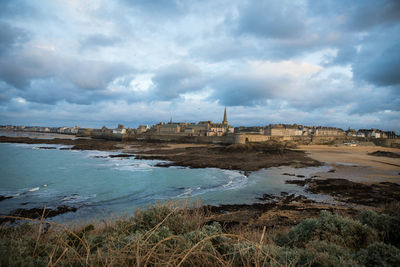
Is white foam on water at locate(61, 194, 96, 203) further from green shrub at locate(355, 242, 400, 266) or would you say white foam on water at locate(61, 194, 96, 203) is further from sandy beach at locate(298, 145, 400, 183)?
sandy beach at locate(298, 145, 400, 183)

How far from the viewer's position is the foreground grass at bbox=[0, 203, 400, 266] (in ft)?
7.95

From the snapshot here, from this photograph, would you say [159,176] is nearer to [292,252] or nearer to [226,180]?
[226,180]

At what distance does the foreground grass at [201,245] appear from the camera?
242 cm

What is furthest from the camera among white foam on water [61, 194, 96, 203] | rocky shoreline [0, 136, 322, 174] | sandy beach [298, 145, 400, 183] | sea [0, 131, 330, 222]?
rocky shoreline [0, 136, 322, 174]

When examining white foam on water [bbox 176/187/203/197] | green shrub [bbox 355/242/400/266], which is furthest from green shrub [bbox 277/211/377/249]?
white foam on water [bbox 176/187/203/197]

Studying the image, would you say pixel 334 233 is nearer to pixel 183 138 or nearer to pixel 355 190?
pixel 355 190

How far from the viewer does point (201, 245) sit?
2900 millimetres

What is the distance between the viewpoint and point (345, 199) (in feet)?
36.2

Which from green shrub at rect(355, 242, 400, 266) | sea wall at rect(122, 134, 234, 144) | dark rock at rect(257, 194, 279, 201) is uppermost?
green shrub at rect(355, 242, 400, 266)

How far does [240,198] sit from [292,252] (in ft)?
27.4

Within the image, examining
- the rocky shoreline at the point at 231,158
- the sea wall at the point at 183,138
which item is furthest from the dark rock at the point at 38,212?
the sea wall at the point at 183,138

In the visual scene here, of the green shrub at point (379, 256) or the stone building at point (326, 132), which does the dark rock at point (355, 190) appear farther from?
the stone building at point (326, 132)

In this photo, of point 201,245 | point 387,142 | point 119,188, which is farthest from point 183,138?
point 201,245

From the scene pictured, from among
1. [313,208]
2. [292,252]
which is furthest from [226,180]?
[292,252]
